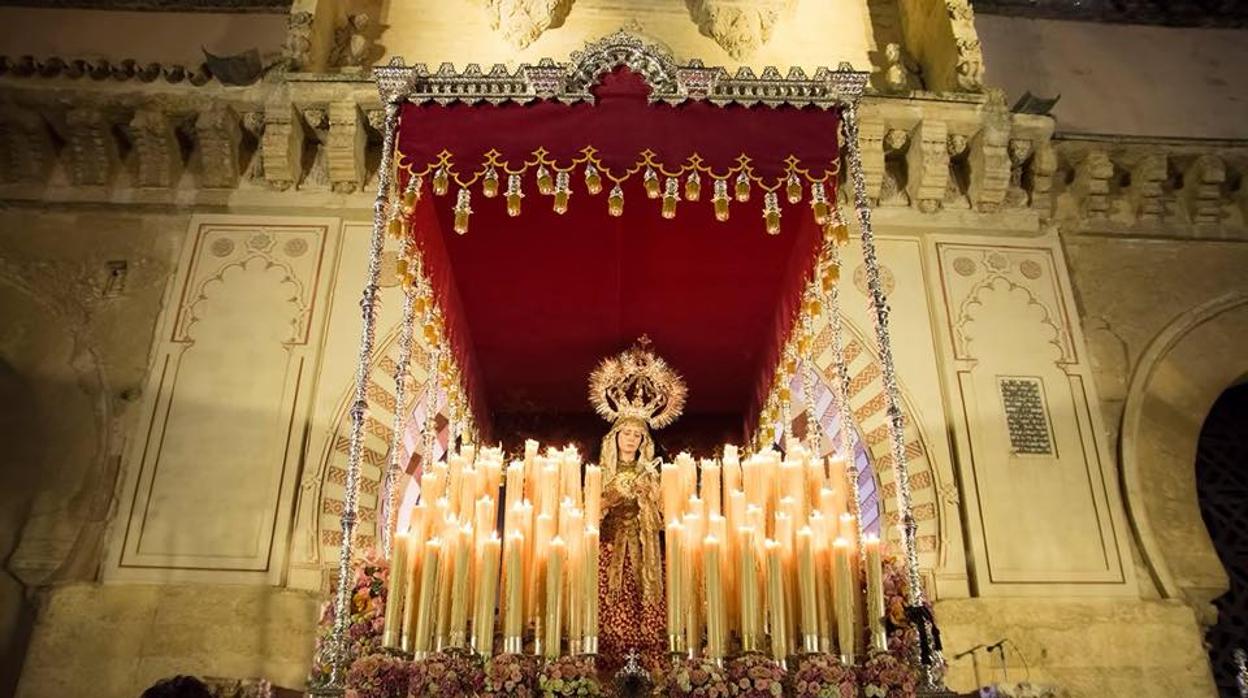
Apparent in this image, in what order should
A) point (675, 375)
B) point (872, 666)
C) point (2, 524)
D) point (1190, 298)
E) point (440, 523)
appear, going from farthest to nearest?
point (1190, 298), point (675, 375), point (2, 524), point (440, 523), point (872, 666)

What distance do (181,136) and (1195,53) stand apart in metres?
6.48

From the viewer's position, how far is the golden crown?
4.89 meters

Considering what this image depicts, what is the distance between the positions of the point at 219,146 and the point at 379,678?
3.34 metres

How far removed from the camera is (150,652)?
170 inches

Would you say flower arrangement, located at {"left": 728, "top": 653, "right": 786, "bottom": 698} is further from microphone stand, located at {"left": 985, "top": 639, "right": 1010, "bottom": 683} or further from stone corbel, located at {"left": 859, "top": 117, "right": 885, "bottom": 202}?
stone corbel, located at {"left": 859, "top": 117, "right": 885, "bottom": 202}

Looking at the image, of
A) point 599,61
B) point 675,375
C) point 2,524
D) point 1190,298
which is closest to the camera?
point 599,61

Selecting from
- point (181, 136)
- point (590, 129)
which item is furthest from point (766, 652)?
point (181, 136)

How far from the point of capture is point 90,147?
546 centimetres

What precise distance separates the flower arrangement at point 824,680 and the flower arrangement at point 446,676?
1124 millimetres

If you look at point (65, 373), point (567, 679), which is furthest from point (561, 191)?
point (65, 373)

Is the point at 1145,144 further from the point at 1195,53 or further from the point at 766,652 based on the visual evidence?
the point at 766,652

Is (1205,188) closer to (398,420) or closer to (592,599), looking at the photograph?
(592,599)

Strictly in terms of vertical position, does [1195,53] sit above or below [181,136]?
above

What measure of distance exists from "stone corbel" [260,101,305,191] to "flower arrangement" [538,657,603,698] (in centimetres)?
333
